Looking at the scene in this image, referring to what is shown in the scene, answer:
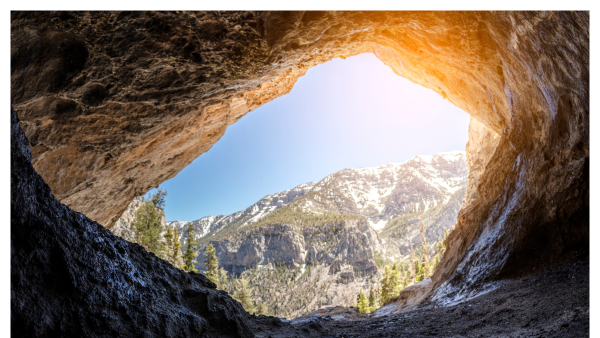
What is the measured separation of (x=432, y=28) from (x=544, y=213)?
5974 millimetres

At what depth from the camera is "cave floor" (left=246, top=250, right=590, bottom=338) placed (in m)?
4.11

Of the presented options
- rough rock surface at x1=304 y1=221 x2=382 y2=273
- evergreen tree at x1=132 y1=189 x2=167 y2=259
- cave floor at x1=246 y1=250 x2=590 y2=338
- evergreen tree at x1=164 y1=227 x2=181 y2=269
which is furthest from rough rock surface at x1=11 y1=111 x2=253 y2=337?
rough rock surface at x1=304 y1=221 x2=382 y2=273

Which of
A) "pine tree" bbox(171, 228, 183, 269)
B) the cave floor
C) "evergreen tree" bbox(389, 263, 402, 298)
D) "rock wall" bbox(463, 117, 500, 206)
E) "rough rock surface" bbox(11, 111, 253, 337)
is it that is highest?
"pine tree" bbox(171, 228, 183, 269)

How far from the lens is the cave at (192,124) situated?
309 centimetres

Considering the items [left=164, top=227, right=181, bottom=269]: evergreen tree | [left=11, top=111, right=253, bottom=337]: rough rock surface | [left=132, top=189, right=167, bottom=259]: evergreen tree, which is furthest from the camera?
[left=164, top=227, right=181, bottom=269]: evergreen tree

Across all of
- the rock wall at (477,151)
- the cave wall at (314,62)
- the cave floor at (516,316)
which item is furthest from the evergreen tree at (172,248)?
the rock wall at (477,151)

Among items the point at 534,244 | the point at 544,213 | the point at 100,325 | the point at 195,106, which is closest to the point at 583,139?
the point at 544,213

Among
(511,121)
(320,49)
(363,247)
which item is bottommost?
(363,247)

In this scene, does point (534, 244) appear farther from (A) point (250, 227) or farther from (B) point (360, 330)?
(A) point (250, 227)

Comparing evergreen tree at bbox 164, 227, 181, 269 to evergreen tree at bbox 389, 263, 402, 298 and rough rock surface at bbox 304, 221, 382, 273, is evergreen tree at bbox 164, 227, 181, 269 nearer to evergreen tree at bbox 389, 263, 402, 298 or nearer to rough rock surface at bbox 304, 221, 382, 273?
evergreen tree at bbox 389, 263, 402, 298

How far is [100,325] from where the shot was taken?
3.06 meters

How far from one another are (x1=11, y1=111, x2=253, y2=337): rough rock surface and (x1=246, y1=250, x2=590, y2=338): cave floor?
7.54 ft

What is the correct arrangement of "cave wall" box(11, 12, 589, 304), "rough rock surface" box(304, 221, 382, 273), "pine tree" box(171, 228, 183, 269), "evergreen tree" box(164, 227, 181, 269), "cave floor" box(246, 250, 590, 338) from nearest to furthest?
1. "cave floor" box(246, 250, 590, 338)
2. "cave wall" box(11, 12, 589, 304)
3. "evergreen tree" box(164, 227, 181, 269)
4. "pine tree" box(171, 228, 183, 269)
5. "rough rock surface" box(304, 221, 382, 273)

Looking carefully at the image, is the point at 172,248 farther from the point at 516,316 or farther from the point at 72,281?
the point at 516,316
